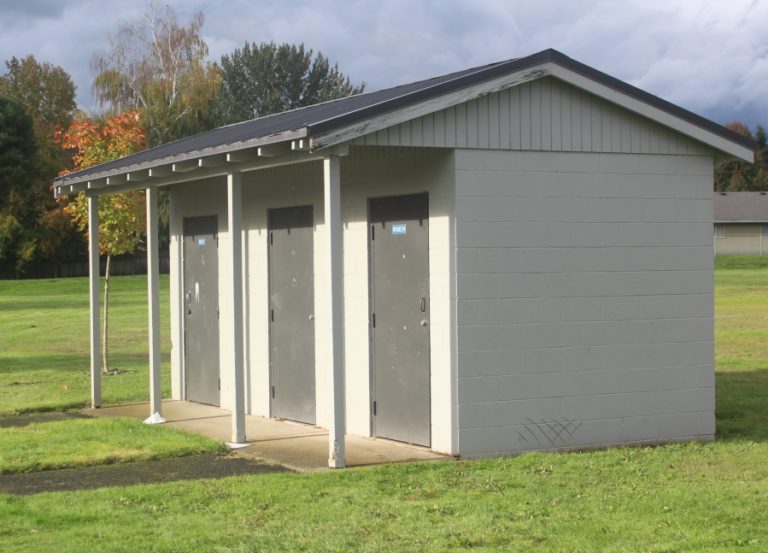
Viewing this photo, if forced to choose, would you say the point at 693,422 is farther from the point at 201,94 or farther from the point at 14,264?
the point at 14,264

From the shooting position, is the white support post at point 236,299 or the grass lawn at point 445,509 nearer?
the grass lawn at point 445,509

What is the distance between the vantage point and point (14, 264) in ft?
191

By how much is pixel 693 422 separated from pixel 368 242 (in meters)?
3.68

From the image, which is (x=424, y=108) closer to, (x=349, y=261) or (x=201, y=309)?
(x=349, y=261)

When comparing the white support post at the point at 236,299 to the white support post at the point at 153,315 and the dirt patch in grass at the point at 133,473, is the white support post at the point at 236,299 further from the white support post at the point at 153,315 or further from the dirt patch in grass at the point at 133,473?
the white support post at the point at 153,315

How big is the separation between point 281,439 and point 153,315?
2.59 meters

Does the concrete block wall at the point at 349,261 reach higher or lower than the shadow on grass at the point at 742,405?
higher

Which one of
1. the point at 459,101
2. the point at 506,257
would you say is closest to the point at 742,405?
the point at 506,257

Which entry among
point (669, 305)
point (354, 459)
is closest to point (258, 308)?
point (354, 459)

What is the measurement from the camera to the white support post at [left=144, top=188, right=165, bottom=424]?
12852 mm

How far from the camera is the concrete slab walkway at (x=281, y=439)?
1007 centimetres

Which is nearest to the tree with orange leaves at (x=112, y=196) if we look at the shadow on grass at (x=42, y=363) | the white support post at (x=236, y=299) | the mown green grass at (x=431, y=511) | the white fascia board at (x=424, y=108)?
the shadow on grass at (x=42, y=363)

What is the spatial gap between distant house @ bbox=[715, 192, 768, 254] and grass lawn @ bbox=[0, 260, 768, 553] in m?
60.7

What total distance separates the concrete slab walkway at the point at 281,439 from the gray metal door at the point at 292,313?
29 cm
